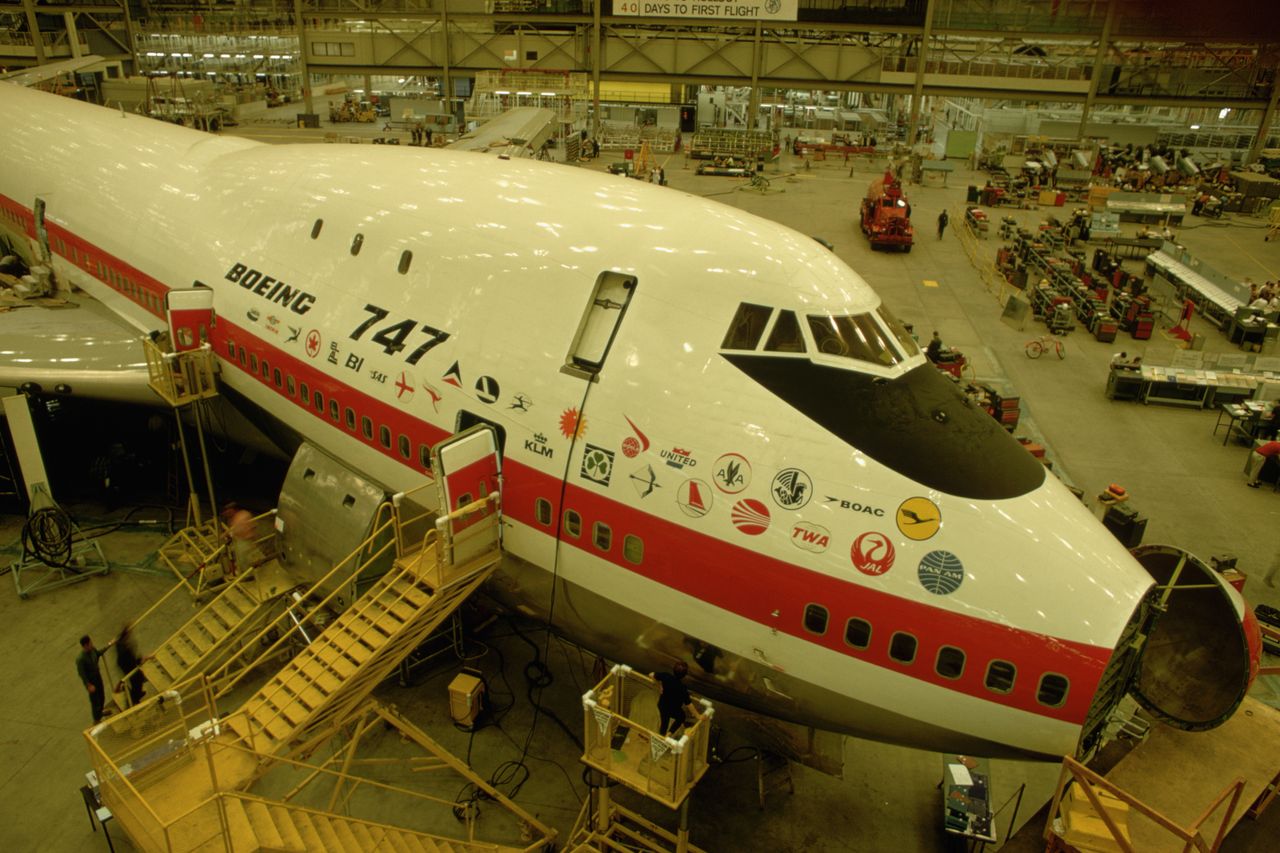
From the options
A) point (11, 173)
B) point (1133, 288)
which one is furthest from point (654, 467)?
point (1133, 288)

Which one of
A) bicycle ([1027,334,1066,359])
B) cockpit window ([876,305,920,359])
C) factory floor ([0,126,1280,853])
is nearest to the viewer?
cockpit window ([876,305,920,359])

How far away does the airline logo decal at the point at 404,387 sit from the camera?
1178 cm

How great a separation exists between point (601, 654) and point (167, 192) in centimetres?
1329

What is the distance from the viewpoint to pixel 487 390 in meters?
11.0

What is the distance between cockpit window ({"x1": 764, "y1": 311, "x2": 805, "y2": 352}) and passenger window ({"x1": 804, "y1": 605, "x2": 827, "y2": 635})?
277 centimetres

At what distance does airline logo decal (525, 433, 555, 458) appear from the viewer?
10.5m

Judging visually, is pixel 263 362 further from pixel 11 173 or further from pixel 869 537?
pixel 11 173

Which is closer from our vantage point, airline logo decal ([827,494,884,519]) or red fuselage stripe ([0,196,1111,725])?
red fuselage stripe ([0,196,1111,725])

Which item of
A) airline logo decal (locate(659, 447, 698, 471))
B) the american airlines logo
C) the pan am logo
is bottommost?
the pan am logo

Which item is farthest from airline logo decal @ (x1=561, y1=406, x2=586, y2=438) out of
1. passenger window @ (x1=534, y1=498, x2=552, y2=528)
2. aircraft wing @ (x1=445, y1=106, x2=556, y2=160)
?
aircraft wing @ (x1=445, y1=106, x2=556, y2=160)

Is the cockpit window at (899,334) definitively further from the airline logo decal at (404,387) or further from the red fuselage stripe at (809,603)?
the airline logo decal at (404,387)

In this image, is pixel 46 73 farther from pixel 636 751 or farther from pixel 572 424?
pixel 636 751

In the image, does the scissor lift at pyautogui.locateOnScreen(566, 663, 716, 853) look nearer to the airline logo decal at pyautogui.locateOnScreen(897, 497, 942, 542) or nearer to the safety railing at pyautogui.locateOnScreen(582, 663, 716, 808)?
the safety railing at pyautogui.locateOnScreen(582, 663, 716, 808)

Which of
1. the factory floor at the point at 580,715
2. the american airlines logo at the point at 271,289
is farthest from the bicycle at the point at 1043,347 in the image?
the american airlines logo at the point at 271,289
